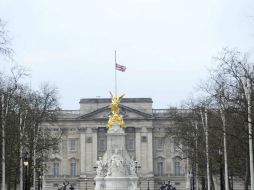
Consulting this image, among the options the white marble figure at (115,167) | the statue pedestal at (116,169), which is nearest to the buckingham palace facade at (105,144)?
the statue pedestal at (116,169)

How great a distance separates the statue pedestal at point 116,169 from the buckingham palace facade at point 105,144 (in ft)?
235

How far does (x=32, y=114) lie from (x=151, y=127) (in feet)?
291

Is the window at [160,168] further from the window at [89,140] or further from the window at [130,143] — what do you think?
the window at [89,140]

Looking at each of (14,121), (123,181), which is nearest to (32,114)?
(14,121)

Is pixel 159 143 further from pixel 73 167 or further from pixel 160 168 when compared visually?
pixel 73 167

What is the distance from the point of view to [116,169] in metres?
85.2

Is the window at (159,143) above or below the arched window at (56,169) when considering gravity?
above

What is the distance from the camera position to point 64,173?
16225 centimetres

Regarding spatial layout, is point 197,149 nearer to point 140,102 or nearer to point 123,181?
point 123,181

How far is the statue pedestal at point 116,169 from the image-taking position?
278ft

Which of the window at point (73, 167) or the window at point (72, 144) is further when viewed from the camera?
the window at point (72, 144)

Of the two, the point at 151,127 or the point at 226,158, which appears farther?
the point at 151,127

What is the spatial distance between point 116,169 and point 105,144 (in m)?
78.1

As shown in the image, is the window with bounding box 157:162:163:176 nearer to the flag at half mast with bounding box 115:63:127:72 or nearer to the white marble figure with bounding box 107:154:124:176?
the flag at half mast with bounding box 115:63:127:72
